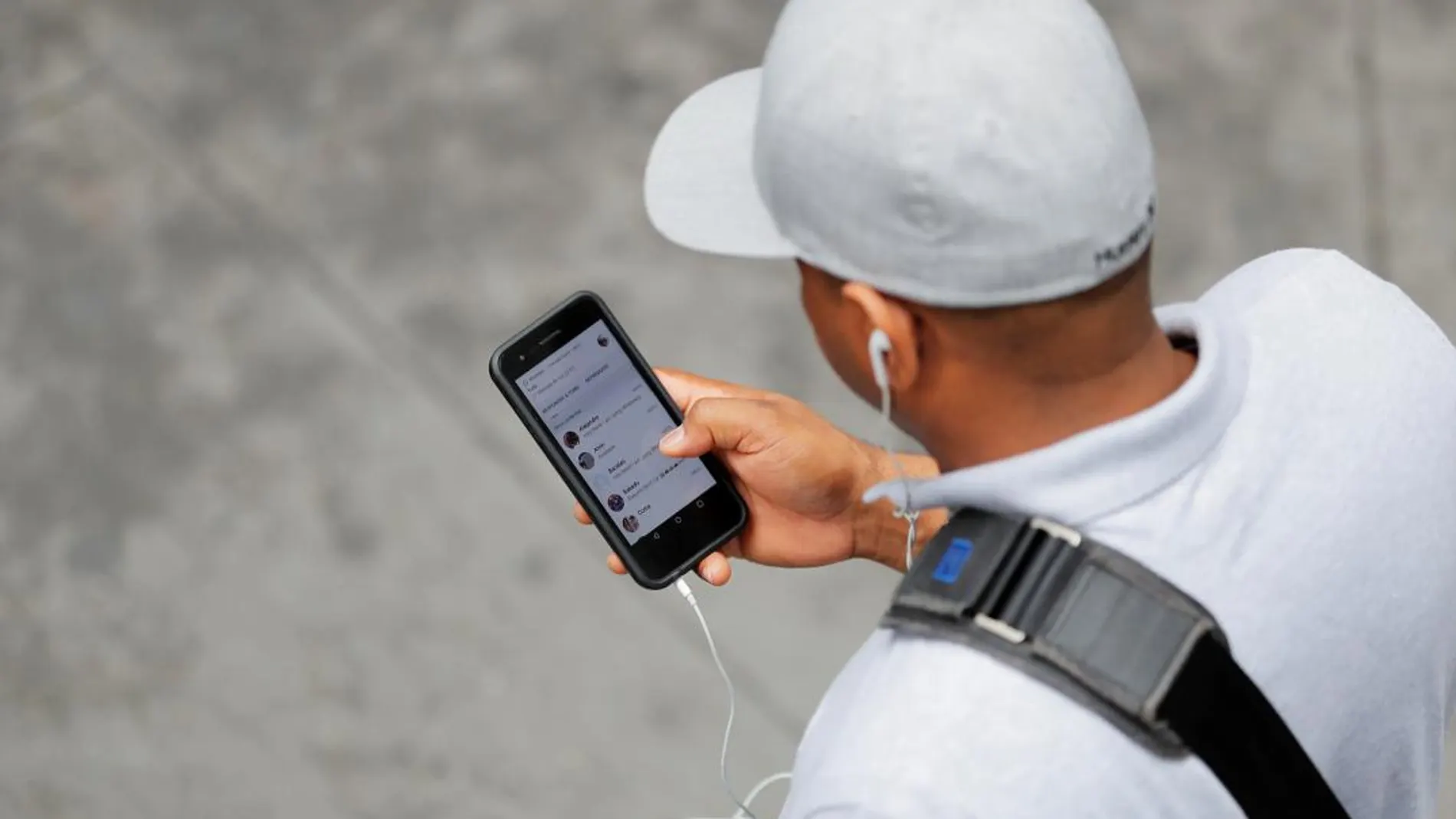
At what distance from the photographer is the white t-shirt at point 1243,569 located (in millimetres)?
1000

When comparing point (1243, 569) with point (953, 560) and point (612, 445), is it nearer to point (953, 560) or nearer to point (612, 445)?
point (953, 560)

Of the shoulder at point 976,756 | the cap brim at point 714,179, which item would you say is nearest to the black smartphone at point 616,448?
the cap brim at point 714,179

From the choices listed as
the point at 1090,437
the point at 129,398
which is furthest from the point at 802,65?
the point at 129,398

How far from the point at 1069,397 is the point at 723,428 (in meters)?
0.66

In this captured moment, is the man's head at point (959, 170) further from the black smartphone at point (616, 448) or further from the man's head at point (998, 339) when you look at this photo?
the black smartphone at point (616, 448)

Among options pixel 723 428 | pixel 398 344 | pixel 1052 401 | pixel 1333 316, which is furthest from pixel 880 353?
pixel 398 344

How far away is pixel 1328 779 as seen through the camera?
114 cm

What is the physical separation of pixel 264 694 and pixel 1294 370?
1803 millimetres

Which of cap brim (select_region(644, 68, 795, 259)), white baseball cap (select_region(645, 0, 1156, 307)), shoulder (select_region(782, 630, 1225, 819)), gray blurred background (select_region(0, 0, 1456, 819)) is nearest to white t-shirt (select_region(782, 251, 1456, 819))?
shoulder (select_region(782, 630, 1225, 819))

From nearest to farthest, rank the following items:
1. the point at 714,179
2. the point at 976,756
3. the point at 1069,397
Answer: the point at 976,756, the point at 1069,397, the point at 714,179

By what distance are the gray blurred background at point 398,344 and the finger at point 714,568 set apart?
66 cm

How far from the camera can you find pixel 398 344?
8.89 ft

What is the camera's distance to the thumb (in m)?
1.70

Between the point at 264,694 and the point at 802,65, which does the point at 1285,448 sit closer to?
the point at 802,65
